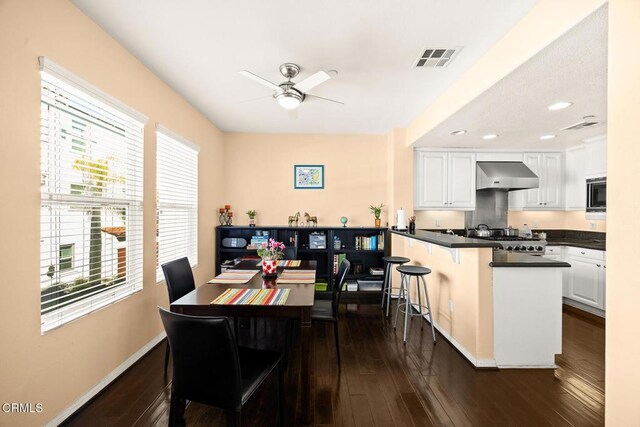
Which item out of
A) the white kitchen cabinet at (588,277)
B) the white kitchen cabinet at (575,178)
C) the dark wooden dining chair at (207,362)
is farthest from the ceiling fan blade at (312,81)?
the white kitchen cabinet at (575,178)

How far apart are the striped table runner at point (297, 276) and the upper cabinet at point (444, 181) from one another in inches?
104

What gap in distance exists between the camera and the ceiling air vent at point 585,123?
3252 millimetres

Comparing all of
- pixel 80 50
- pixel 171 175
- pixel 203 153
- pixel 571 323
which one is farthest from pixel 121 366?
pixel 571 323

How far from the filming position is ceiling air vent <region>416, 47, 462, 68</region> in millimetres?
2361

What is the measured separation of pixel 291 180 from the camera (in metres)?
4.84

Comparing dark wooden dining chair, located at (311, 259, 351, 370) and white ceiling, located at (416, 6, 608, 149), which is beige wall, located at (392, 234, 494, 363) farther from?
white ceiling, located at (416, 6, 608, 149)

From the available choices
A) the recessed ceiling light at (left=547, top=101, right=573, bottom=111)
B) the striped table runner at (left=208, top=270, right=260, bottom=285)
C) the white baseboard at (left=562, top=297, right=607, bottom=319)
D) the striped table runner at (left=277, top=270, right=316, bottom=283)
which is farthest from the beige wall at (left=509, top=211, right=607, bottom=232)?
the striped table runner at (left=208, top=270, right=260, bottom=285)

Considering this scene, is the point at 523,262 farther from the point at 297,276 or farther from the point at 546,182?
the point at 546,182

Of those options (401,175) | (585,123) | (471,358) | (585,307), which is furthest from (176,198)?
(585,307)

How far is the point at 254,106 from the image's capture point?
144 inches

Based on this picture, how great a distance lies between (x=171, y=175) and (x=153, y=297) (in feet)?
4.31

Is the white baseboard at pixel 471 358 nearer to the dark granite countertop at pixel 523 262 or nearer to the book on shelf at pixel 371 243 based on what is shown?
the dark granite countertop at pixel 523 262

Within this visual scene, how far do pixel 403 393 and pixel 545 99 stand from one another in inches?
113

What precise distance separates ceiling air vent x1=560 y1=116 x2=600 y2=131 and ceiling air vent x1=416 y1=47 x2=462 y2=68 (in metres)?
2.00
